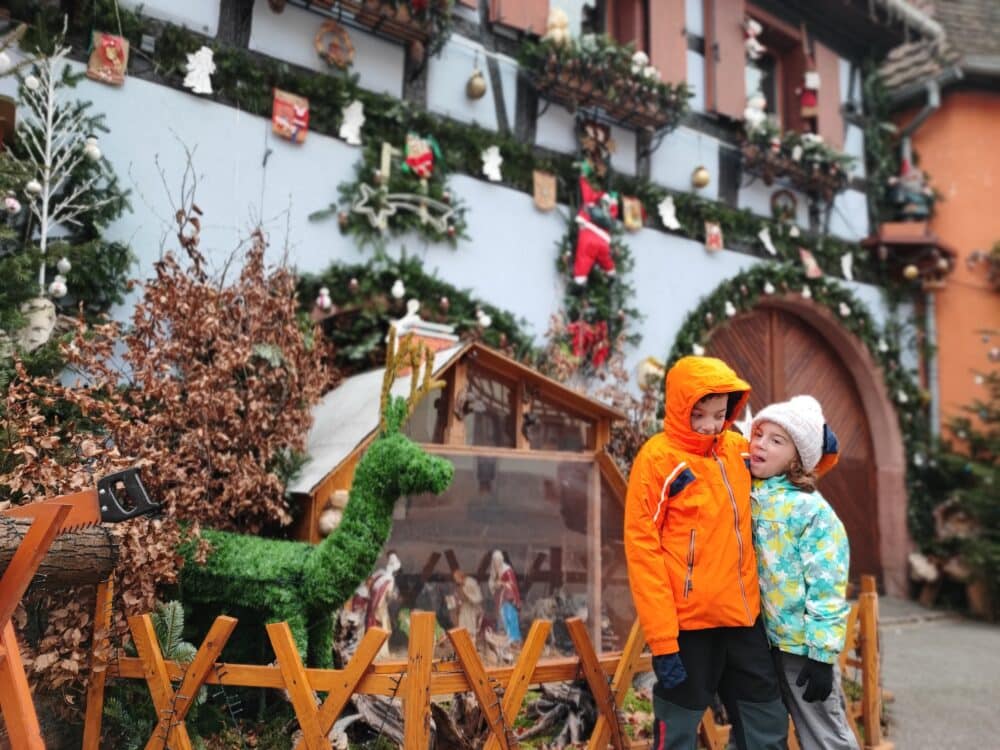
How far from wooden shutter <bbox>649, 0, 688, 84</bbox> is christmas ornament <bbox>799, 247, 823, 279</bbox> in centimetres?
224

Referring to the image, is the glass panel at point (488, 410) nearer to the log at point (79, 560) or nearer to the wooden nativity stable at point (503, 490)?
the wooden nativity stable at point (503, 490)

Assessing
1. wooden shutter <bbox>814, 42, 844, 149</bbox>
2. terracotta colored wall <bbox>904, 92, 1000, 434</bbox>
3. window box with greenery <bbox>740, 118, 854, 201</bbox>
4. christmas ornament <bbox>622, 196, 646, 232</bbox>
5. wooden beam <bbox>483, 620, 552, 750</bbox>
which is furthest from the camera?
terracotta colored wall <bbox>904, 92, 1000, 434</bbox>

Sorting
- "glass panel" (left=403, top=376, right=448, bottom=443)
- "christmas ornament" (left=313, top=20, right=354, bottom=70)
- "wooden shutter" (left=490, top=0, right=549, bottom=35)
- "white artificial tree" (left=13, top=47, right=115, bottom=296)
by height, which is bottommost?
"glass panel" (left=403, top=376, right=448, bottom=443)

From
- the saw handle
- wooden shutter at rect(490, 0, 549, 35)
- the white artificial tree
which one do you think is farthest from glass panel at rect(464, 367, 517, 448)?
wooden shutter at rect(490, 0, 549, 35)

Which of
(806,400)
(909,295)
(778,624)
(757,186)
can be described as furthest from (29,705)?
(909,295)

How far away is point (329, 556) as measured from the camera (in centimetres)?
324

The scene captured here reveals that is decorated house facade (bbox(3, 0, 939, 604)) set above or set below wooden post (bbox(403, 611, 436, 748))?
above

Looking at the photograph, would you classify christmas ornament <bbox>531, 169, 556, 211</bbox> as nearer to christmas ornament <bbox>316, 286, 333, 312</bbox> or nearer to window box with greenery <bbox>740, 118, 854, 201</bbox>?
christmas ornament <bbox>316, 286, 333, 312</bbox>

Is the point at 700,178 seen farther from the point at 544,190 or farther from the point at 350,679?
the point at 350,679

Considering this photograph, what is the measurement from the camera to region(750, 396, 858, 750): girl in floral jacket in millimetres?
2441

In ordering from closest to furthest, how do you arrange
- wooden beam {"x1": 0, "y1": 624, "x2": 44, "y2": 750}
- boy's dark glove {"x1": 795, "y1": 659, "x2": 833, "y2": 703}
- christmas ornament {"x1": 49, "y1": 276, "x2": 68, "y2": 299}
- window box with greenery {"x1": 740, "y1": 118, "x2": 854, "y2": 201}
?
wooden beam {"x1": 0, "y1": 624, "x2": 44, "y2": 750} → boy's dark glove {"x1": 795, "y1": 659, "x2": 833, "y2": 703} → christmas ornament {"x1": 49, "y1": 276, "x2": 68, "y2": 299} → window box with greenery {"x1": 740, "y1": 118, "x2": 854, "y2": 201}

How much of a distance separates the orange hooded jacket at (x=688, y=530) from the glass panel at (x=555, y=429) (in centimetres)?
171

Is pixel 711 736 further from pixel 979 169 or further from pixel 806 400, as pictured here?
pixel 979 169

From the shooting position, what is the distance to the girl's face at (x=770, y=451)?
2656 millimetres
